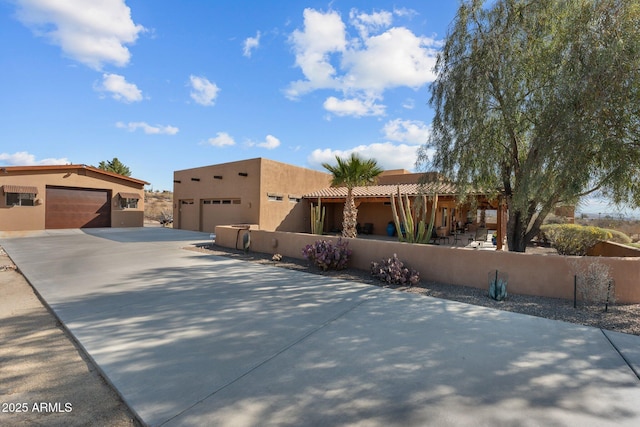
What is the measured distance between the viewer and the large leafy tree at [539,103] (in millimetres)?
5691

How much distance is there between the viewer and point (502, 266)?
22.1 ft

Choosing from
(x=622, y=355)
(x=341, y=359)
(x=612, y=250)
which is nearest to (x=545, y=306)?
(x=622, y=355)

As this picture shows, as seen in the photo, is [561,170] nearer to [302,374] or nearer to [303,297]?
[303,297]

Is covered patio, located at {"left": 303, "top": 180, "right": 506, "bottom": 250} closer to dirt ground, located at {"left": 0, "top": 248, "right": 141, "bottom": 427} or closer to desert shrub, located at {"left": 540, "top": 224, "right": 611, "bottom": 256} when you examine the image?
desert shrub, located at {"left": 540, "top": 224, "right": 611, "bottom": 256}

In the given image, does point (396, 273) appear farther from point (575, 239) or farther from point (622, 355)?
point (575, 239)

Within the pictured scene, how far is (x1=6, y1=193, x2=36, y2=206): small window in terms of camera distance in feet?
61.0

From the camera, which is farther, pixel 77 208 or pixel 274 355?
pixel 77 208

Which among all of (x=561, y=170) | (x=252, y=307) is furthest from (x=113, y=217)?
(x=561, y=170)

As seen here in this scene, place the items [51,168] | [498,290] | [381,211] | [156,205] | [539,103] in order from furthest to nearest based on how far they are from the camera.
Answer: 1. [156,205]
2. [381,211]
3. [51,168]
4. [539,103]
5. [498,290]

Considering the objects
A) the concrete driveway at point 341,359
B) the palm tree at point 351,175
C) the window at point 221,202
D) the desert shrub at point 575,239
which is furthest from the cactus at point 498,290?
the window at point 221,202

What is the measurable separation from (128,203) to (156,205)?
14.1 meters

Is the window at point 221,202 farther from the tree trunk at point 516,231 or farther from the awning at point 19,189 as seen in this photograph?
the tree trunk at point 516,231

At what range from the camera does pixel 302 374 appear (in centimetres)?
312

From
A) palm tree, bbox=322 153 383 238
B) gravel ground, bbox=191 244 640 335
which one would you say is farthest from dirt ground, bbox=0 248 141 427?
palm tree, bbox=322 153 383 238
